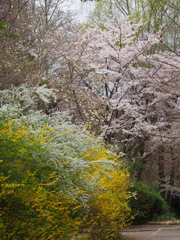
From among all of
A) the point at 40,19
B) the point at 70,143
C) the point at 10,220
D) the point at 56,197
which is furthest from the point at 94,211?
the point at 40,19

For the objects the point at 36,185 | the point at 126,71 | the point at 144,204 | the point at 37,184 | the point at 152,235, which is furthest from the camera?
the point at 126,71

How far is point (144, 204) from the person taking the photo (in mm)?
12562

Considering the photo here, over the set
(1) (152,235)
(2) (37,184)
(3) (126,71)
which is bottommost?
(1) (152,235)

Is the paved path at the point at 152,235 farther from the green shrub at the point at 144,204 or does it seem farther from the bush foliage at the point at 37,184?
the bush foliage at the point at 37,184

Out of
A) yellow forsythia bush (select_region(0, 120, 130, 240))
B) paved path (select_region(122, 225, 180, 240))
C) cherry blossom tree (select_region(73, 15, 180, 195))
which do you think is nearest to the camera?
yellow forsythia bush (select_region(0, 120, 130, 240))

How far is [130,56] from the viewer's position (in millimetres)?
14547

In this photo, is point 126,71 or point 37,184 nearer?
point 37,184

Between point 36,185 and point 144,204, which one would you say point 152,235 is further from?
point 36,185

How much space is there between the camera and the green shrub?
12.2 m

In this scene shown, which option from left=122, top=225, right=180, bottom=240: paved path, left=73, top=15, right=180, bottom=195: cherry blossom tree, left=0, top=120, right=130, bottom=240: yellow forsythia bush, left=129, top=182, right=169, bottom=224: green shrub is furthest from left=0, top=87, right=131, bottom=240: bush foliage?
left=73, top=15, right=180, bottom=195: cherry blossom tree

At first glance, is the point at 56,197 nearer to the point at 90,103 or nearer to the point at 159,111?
the point at 90,103

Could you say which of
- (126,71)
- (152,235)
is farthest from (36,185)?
(126,71)

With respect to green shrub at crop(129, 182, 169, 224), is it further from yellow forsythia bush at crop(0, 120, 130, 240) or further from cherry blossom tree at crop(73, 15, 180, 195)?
yellow forsythia bush at crop(0, 120, 130, 240)

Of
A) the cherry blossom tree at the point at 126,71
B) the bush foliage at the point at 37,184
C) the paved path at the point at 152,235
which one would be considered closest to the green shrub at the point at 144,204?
the cherry blossom tree at the point at 126,71
